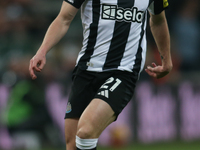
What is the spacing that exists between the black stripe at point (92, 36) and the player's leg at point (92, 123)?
552mm

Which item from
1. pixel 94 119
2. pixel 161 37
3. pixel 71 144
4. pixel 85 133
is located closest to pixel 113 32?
pixel 161 37

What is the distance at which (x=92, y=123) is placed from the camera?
4.05m

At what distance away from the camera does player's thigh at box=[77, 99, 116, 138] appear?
4.04m

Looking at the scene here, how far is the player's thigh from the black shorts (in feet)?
0.20

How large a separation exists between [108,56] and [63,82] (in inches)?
170

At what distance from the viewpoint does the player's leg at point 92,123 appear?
159 inches

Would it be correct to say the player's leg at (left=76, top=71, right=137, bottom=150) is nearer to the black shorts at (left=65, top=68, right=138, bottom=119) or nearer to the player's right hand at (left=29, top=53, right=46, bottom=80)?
the black shorts at (left=65, top=68, right=138, bottom=119)

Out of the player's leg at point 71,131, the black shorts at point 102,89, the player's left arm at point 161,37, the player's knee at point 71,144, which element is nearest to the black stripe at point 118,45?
the black shorts at point 102,89

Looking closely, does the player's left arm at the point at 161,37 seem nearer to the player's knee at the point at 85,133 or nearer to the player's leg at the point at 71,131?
the player's leg at the point at 71,131

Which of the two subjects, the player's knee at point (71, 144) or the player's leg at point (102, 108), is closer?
the player's leg at point (102, 108)

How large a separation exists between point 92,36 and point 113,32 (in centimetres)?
22

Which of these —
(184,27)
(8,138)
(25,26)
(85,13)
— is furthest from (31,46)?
(85,13)

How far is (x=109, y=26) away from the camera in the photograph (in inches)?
174

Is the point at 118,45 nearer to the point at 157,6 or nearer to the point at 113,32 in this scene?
the point at 113,32
